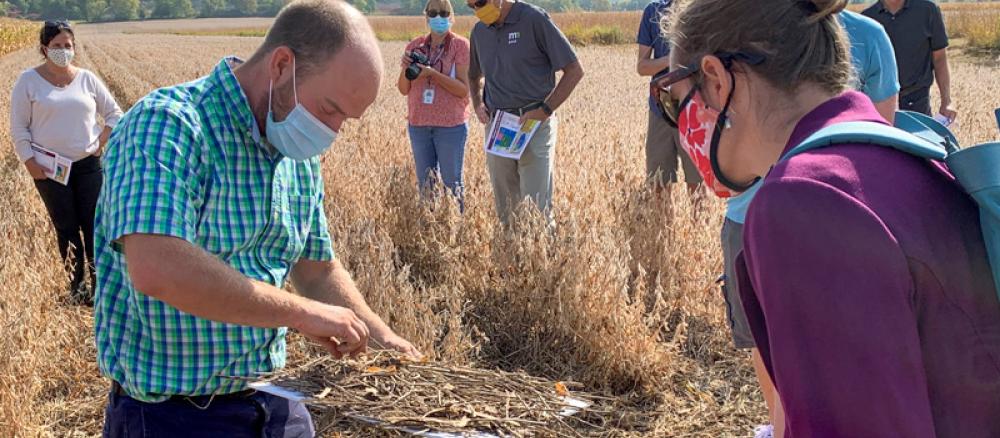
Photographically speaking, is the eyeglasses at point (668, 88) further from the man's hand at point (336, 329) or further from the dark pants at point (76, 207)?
the dark pants at point (76, 207)

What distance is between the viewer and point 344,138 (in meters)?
8.54

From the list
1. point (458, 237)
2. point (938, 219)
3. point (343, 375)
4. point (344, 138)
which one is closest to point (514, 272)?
point (458, 237)

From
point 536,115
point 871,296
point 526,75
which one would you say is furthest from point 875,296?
point 526,75

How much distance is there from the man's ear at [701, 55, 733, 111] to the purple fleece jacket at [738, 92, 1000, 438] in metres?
0.24

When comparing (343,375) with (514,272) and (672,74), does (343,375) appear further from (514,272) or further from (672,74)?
(514,272)

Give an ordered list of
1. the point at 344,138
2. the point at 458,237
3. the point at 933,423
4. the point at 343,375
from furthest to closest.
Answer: the point at 344,138, the point at 458,237, the point at 343,375, the point at 933,423

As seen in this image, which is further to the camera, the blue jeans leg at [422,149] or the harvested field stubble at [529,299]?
the blue jeans leg at [422,149]

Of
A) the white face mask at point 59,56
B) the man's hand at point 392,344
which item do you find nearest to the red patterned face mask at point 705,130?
the man's hand at point 392,344

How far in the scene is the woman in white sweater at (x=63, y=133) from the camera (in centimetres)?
572

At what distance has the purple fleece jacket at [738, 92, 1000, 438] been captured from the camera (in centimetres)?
98

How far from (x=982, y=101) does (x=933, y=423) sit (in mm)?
11331

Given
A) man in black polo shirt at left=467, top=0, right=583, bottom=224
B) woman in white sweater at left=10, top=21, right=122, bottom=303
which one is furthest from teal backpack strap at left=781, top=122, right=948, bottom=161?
woman in white sweater at left=10, top=21, right=122, bottom=303

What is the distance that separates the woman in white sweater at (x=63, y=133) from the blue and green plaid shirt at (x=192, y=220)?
4.12 m

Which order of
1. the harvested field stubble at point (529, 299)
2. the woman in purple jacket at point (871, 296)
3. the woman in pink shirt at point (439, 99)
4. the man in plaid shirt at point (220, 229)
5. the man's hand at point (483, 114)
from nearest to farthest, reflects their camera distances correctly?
the woman in purple jacket at point (871, 296) → the man in plaid shirt at point (220, 229) → the harvested field stubble at point (529, 299) → the man's hand at point (483, 114) → the woman in pink shirt at point (439, 99)
